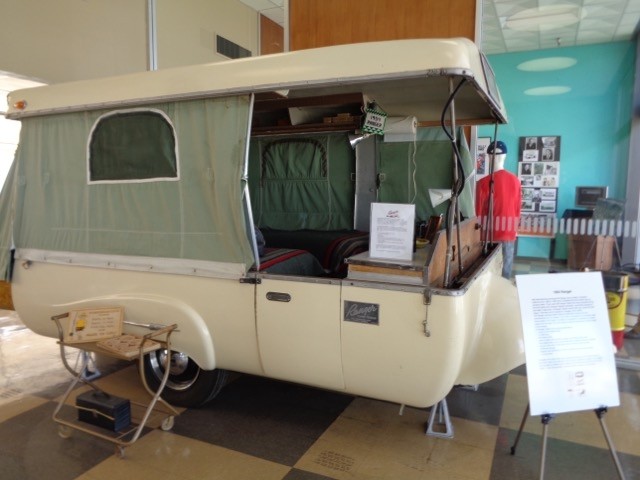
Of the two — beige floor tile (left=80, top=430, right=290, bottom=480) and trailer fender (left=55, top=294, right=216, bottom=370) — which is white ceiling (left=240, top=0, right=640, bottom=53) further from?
beige floor tile (left=80, top=430, right=290, bottom=480)

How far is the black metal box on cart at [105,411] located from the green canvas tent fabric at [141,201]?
0.88 meters

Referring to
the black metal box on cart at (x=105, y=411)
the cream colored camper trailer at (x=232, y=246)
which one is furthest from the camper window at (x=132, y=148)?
the black metal box on cart at (x=105, y=411)

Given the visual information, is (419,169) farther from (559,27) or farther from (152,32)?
(152,32)

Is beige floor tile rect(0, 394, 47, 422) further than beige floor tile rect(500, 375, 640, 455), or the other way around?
beige floor tile rect(0, 394, 47, 422)

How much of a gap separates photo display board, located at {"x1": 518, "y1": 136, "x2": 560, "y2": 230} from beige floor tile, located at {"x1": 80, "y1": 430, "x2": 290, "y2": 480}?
14.1ft

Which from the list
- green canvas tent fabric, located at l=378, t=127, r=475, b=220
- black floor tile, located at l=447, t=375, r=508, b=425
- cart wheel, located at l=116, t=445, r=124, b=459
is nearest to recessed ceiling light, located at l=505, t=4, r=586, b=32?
green canvas tent fabric, located at l=378, t=127, r=475, b=220

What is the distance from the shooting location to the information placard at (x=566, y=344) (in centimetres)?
245

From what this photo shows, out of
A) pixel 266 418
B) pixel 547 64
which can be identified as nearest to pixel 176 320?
pixel 266 418

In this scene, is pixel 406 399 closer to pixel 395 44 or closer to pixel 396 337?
pixel 396 337

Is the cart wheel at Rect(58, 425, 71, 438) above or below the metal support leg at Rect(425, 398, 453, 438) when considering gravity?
below

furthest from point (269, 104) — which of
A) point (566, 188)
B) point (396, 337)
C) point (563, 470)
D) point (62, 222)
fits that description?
point (566, 188)

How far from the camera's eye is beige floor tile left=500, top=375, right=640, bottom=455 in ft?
9.80

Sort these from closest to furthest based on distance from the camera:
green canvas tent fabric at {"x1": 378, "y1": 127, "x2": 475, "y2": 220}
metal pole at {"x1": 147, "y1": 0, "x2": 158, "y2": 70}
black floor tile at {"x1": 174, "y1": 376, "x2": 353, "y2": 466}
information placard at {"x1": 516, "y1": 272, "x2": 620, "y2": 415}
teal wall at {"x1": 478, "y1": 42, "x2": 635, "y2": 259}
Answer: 1. information placard at {"x1": 516, "y1": 272, "x2": 620, "y2": 415}
2. black floor tile at {"x1": 174, "y1": 376, "x2": 353, "y2": 466}
3. green canvas tent fabric at {"x1": 378, "y1": 127, "x2": 475, "y2": 220}
4. teal wall at {"x1": 478, "y1": 42, "x2": 635, "y2": 259}
5. metal pole at {"x1": 147, "y1": 0, "x2": 158, "y2": 70}

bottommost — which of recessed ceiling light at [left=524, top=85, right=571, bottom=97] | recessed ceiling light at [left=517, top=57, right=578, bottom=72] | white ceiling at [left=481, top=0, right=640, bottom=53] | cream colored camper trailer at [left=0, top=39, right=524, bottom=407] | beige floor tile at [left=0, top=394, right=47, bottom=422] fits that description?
beige floor tile at [left=0, top=394, right=47, bottom=422]
